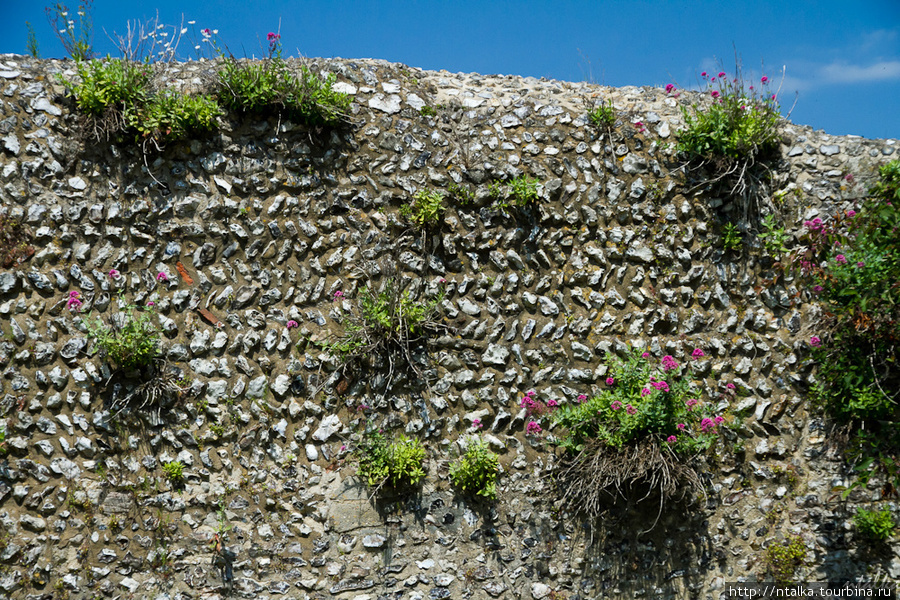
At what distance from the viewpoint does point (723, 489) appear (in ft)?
20.9

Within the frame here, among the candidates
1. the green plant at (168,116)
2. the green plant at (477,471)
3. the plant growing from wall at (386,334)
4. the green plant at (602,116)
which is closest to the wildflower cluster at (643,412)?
the green plant at (477,471)

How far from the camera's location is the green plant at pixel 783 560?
627 centimetres

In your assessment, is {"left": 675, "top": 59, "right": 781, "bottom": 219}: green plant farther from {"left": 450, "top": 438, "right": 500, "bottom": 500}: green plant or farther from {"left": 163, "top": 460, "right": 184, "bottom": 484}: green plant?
{"left": 163, "top": 460, "right": 184, "bottom": 484}: green plant

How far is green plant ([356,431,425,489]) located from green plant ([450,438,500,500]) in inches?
14.0

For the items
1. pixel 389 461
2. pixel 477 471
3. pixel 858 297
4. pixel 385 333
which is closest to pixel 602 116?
pixel 858 297

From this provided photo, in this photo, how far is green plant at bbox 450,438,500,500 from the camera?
6.11 metres

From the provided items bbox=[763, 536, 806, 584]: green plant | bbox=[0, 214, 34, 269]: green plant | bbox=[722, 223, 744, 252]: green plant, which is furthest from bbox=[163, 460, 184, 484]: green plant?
bbox=[722, 223, 744, 252]: green plant

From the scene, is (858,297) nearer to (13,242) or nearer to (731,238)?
(731,238)

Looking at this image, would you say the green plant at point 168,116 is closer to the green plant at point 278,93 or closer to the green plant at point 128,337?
the green plant at point 278,93

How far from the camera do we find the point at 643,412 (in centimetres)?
598

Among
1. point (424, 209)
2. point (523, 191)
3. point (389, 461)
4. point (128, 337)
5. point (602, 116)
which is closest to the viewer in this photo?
point (128, 337)

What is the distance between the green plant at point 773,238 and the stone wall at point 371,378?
0.14m

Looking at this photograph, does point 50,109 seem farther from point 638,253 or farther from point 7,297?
point 638,253

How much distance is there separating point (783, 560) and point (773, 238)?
128 inches
